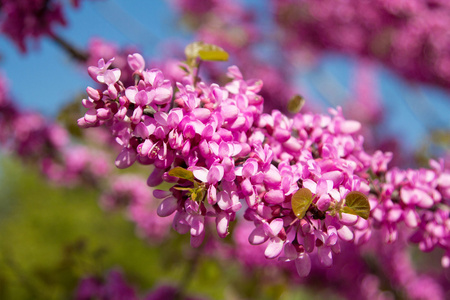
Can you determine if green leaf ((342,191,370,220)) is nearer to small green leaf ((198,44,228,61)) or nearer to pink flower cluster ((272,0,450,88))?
small green leaf ((198,44,228,61))

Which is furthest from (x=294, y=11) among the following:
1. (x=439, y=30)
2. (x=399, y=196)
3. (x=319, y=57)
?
(x=399, y=196)

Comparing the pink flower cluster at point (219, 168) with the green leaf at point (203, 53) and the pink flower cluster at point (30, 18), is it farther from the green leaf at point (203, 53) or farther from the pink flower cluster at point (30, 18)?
the pink flower cluster at point (30, 18)

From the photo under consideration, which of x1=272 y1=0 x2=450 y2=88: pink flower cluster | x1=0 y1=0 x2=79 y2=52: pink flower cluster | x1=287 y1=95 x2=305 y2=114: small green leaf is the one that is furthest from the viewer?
x1=272 y1=0 x2=450 y2=88: pink flower cluster

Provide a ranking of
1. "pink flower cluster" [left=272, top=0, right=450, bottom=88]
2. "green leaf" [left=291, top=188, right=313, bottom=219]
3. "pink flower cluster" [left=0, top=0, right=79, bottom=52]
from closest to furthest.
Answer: "green leaf" [left=291, top=188, right=313, bottom=219], "pink flower cluster" [left=0, top=0, right=79, bottom=52], "pink flower cluster" [left=272, top=0, right=450, bottom=88]

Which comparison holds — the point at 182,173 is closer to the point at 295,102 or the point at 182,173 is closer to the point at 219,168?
the point at 219,168

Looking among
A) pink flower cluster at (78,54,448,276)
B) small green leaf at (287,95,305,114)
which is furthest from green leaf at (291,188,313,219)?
small green leaf at (287,95,305,114)

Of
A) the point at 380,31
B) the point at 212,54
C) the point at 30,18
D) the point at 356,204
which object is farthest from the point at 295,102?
the point at 380,31
